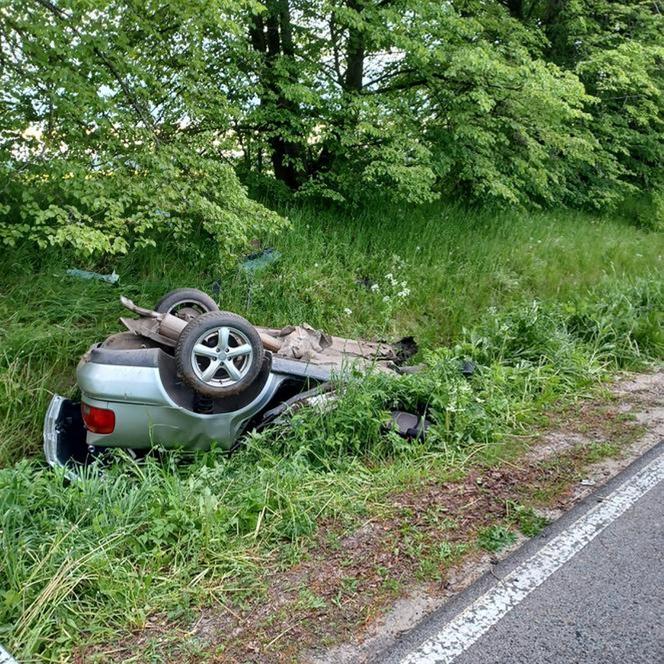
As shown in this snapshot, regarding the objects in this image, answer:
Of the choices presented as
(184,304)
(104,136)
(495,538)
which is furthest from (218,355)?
(104,136)

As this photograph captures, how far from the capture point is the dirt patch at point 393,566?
2.24 meters

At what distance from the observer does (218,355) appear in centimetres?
383

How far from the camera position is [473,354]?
17.8 ft

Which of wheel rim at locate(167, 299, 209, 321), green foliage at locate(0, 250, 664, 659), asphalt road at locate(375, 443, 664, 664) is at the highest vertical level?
wheel rim at locate(167, 299, 209, 321)

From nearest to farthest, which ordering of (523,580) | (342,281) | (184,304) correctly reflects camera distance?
1. (523,580)
2. (184,304)
3. (342,281)

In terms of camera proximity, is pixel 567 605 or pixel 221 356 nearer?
pixel 567 605

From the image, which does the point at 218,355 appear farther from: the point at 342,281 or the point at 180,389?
the point at 342,281

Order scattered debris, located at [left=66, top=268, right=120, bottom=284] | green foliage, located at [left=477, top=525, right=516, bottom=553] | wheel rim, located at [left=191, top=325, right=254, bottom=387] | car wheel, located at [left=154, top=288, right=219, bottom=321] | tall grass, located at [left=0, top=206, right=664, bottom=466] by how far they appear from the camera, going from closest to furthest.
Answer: green foliage, located at [left=477, top=525, right=516, bottom=553] → wheel rim, located at [left=191, top=325, right=254, bottom=387] → car wheel, located at [left=154, top=288, right=219, bottom=321] → tall grass, located at [left=0, top=206, right=664, bottom=466] → scattered debris, located at [left=66, top=268, right=120, bottom=284]

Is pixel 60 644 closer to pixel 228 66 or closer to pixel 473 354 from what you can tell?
pixel 473 354

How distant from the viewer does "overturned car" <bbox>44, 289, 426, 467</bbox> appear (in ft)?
12.1

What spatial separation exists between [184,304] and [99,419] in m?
1.37

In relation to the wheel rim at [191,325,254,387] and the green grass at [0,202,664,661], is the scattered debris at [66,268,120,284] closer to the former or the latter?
the green grass at [0,202,664,661]

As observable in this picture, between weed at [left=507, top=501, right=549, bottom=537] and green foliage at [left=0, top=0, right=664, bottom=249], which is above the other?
green foliage at [left=0, top=0, right=664, bottom=249]

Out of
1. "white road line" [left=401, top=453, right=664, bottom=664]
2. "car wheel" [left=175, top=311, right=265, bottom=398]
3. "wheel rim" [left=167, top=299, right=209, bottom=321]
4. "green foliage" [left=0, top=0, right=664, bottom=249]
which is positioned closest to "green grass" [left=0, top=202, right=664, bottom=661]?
"white road line" [left=401, top=453, right=664, bottom=664]
